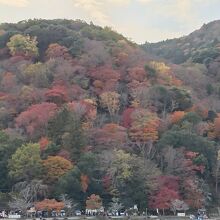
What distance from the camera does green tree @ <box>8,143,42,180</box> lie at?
43688 millimetres

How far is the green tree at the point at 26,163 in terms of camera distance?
143ft

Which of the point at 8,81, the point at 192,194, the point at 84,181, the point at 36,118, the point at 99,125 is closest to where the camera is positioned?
the point at 84,181

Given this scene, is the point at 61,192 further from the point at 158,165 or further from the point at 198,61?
the point at 198,61

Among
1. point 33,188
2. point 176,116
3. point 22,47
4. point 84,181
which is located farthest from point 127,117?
point 22,47

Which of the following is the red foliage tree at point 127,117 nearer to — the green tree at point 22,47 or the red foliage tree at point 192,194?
the red foliage tree at point 192,194

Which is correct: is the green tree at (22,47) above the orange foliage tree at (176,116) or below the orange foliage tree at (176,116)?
above

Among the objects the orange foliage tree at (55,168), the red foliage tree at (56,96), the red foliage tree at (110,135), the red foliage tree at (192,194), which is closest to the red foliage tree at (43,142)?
the orange foliage tree at (55,168)

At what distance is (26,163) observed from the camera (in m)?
44.0

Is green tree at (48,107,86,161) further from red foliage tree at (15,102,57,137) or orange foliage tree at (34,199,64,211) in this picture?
orange foliage tree at (34,199,64,211)

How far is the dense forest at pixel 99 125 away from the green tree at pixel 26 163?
0.27 ft

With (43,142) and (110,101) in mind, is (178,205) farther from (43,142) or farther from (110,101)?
(110,101)

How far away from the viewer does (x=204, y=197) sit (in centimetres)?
4775

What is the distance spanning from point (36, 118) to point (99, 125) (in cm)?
656

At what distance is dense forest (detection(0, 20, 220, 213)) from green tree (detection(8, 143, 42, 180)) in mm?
82
